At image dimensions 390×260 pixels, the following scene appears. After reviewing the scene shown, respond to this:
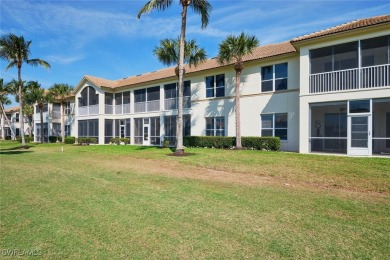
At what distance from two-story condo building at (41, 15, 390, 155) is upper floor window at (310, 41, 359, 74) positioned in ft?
0.19

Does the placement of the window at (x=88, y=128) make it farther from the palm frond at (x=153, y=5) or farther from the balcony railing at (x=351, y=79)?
the balcony railing at (x=351, y=79)

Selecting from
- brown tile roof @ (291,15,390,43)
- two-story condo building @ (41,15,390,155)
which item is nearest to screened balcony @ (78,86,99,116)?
two-story condo building @ (41,15,390,155)

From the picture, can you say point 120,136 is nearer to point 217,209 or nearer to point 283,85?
point 283,85

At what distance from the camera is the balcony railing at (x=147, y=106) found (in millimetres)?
28747

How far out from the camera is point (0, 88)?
47.2 meters

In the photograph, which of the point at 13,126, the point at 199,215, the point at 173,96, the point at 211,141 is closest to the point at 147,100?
the point at 173,96

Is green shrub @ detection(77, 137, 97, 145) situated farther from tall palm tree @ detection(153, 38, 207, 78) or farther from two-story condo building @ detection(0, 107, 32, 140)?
two-story condo building @ detection(0, 107, 32, 140)

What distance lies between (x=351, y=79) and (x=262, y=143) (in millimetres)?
6802

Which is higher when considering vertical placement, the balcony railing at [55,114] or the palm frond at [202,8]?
the palm frond at [202,8]

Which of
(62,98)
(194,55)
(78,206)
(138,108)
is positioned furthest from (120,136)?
(78,206)

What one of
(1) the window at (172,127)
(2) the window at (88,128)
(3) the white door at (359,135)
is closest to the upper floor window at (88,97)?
(2) the window at (88,128)

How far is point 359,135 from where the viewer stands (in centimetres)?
1477

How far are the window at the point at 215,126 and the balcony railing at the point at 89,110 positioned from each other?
55.3 feet

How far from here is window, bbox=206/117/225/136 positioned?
22812mm
